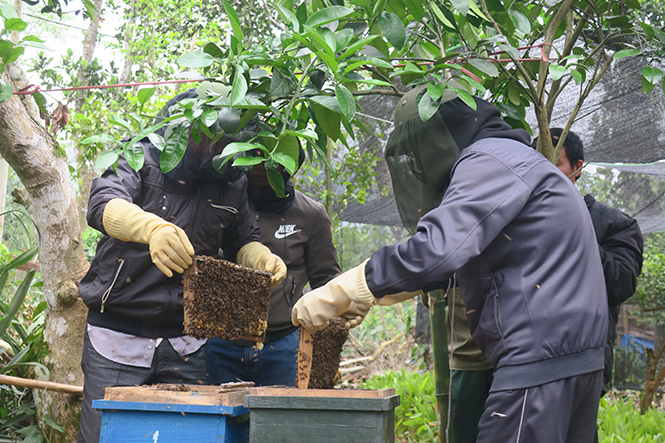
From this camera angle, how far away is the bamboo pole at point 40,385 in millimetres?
2799

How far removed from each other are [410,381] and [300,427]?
3.24 metres

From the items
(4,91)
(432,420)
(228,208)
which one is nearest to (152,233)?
(228,208)

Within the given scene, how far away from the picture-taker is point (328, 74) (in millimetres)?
1715

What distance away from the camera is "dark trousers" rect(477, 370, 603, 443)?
1.43 m

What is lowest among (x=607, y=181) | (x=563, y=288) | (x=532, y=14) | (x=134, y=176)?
(x=563, y=288)

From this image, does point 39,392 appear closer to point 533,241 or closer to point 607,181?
point 533,241

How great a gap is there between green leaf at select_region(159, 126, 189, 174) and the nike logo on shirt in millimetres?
1293

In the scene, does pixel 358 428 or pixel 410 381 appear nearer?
pixel 358 428

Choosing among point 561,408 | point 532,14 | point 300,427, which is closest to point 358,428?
point 300,427

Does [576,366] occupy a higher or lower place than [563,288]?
lower

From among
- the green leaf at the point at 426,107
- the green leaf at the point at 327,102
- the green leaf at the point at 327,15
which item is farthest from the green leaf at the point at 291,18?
the green leaf at the point at 426,107

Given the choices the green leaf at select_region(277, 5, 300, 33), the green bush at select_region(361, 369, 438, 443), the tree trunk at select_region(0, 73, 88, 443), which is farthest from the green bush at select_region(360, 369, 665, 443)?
the green leaf at select_region(277, 5, 300, 33)

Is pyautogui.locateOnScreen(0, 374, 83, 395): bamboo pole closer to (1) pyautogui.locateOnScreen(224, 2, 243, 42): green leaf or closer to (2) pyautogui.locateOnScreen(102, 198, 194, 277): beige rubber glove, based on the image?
(2) pyautogui.locateOnScreen(102, 198, 194, 277): beige rubber glove

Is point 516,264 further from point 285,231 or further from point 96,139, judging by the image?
point 285,231
